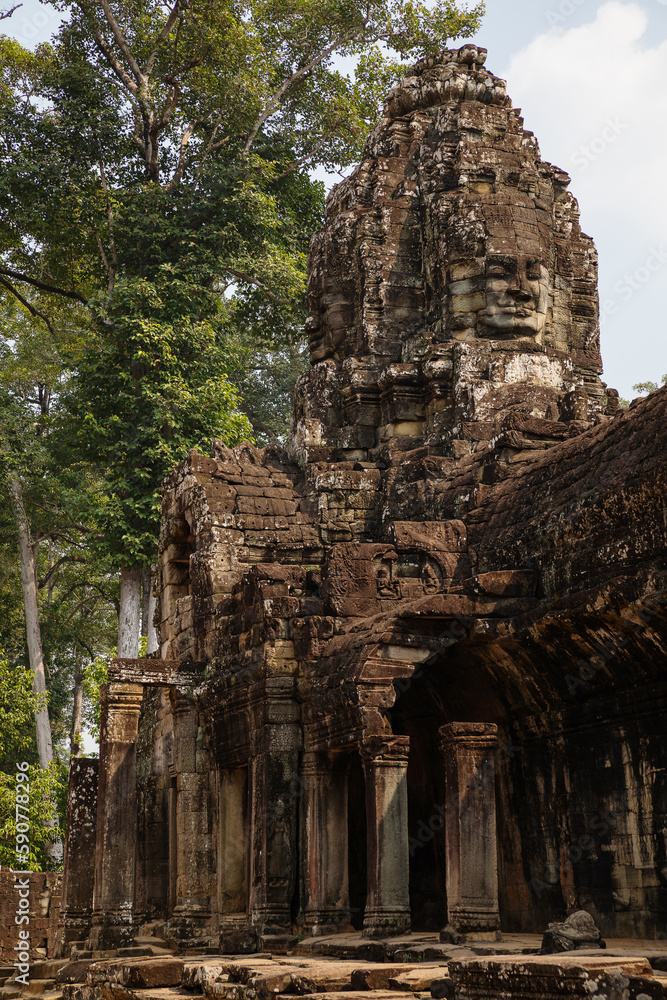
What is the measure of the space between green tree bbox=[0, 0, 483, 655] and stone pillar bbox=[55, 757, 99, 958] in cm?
800

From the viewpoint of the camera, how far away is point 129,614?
987 inches

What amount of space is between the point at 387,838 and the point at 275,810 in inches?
79.7

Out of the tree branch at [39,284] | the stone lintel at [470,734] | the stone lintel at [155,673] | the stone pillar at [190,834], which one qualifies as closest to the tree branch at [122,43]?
the tree branch at [39,284]

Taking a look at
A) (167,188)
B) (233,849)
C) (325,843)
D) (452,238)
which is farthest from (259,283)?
(325,843)

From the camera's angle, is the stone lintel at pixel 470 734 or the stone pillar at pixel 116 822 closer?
the stone lintel at pixel 470 734

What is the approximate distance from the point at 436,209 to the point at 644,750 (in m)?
10.3

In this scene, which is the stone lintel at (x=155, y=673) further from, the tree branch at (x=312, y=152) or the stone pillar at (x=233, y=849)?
the tree branch at (x=312, y=152)

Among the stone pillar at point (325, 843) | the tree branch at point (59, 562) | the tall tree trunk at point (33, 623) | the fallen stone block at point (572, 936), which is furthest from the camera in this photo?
the tree branch at point (59, 562)

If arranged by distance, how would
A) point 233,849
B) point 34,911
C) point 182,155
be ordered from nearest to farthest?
point 233,849
point 34,911
point 182,155

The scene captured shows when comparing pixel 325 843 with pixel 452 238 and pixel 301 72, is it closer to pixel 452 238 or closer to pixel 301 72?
pixel 452 238

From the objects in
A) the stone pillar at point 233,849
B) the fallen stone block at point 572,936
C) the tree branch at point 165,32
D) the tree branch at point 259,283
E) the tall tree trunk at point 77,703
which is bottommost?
the fallen stone block at point 572,936

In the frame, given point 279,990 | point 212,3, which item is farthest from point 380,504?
point 212,3

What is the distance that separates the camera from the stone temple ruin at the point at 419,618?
31.7ft

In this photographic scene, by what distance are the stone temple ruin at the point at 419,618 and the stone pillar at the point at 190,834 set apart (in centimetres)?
3
